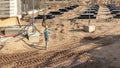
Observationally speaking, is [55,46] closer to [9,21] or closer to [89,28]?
[89,28]

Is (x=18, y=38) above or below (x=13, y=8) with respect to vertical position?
below

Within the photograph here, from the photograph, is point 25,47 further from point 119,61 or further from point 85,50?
point 119,61

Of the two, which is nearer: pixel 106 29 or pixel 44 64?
pixel 44 64

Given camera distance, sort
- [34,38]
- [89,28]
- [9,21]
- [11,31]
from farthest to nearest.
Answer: [9,21], [89,28], [11,31], [34,38]

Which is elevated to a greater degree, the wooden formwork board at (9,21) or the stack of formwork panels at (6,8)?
the stack of formwork panels at (6,8)

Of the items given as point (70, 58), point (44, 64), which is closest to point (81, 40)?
point (70, 58)

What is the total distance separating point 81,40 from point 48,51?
3392mm

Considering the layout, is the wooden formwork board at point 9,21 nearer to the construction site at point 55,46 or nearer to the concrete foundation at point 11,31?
the construction site at point 55,46

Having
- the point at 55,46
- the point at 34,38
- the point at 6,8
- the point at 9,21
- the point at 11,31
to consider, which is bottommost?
the point at 55,46

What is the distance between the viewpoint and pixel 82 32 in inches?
768

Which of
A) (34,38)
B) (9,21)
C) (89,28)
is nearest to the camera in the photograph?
(34,38)

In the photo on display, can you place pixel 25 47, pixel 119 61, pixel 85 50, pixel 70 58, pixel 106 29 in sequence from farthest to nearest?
pixel 106 29 → pixel 25 47 → pixel 85 50 → pixel 70 58 → pixel 119 61

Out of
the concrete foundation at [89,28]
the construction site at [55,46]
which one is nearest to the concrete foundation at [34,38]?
the construction site at [55,46]

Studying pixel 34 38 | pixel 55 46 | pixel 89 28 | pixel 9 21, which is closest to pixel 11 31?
pixel 34 38
